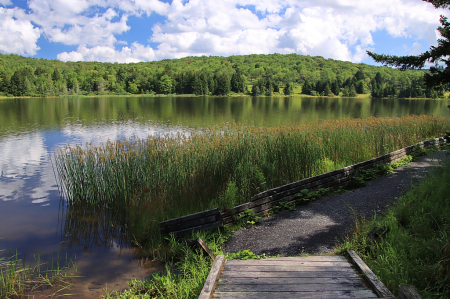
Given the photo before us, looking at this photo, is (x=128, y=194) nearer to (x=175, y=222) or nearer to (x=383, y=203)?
(x=175, y=222)

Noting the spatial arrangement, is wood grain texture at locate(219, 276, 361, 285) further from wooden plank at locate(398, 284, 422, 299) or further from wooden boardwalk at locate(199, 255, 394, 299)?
wooden plank at locate(398, 284, 422, 299)

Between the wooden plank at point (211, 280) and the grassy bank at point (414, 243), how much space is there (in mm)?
1841

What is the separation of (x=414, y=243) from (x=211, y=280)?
8.71 feet

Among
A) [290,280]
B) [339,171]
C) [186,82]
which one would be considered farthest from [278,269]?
[186,82]

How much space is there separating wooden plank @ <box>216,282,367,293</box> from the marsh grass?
3.01 metres

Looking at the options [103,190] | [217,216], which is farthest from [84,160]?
[217,216]

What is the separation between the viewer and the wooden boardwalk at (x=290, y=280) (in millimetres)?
2787

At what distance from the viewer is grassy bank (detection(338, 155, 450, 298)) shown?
312 cm

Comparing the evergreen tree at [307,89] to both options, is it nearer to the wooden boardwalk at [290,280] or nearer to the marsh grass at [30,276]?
the marsh grass at [30,276]

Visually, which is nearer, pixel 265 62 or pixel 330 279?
pixel 330 279

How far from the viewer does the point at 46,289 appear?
4438 mm

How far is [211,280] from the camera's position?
2.96 meters

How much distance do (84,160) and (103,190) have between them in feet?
3.51

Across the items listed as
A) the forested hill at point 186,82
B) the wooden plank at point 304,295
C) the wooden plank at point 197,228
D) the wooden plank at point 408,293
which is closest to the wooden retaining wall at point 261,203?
the wooden plank at point 197,228
